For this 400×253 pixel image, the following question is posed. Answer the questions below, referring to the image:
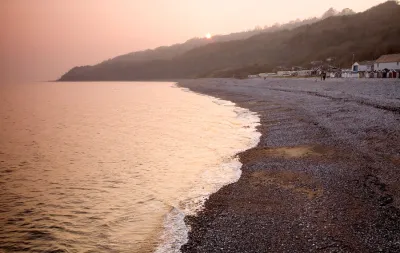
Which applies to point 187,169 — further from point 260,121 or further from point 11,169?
point 260,121

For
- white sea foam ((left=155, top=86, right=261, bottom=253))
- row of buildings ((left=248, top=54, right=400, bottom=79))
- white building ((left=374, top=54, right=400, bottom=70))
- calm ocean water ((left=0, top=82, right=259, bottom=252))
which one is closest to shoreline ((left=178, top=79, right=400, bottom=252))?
white sea foam ((left=155, top=86, right=261, bottom=253))

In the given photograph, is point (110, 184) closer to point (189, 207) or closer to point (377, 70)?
point (189, 207)

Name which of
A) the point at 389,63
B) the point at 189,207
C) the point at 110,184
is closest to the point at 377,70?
the point at 389,63

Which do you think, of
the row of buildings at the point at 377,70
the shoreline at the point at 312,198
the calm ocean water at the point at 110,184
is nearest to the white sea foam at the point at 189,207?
the calm ocean water at the point at 110,184

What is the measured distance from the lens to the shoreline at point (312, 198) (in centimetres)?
845

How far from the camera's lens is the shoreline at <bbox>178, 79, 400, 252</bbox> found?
27.7ft

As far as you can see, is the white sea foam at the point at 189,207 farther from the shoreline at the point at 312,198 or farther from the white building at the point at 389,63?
the white building at the point at 389,63

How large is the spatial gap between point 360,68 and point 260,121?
75.4 metres

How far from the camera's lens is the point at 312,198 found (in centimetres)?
1112

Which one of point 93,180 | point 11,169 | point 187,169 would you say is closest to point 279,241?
point 187,169

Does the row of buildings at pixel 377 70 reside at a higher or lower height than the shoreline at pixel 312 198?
higher

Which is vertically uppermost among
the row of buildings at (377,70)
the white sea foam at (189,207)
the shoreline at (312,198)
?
the row of buildings at (377,70)

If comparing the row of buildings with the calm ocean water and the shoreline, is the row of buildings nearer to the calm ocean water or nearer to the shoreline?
the calm ocean water

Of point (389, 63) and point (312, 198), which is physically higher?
point (389, 63)
